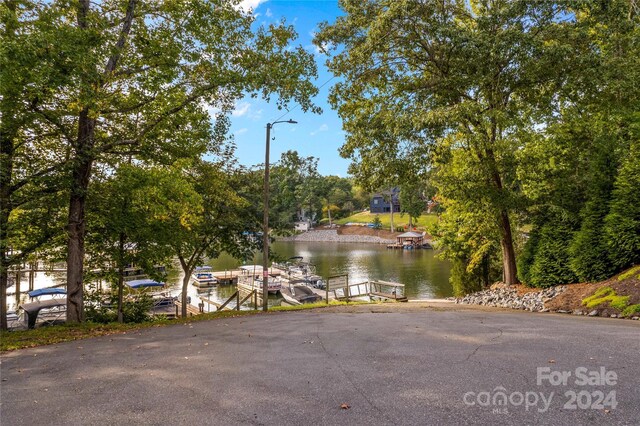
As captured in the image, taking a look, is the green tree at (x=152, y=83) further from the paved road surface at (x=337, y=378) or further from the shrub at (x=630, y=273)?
the shrub at (x=630, y=273)

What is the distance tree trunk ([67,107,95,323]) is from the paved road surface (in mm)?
3199

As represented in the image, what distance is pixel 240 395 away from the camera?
4.17 metres

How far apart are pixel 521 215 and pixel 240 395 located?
14.4 metres

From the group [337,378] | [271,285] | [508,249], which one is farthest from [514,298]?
[271,285]

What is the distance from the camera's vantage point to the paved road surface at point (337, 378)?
11.9 feet

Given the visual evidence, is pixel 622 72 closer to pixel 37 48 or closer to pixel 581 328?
pixel 581 328

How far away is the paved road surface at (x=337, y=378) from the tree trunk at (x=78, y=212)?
10.5ft

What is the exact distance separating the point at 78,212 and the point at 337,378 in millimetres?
8586

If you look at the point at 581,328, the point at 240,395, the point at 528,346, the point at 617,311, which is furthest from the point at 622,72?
the point at 240,395

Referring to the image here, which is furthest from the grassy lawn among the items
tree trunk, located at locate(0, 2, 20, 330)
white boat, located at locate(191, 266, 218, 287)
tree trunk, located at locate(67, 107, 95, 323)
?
tree trunk, located at locate(0, 2, 20, 330)

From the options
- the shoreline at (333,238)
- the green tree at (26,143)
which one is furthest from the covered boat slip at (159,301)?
the shoreline at (333,238)

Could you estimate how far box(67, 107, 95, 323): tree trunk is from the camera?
29.1 ft

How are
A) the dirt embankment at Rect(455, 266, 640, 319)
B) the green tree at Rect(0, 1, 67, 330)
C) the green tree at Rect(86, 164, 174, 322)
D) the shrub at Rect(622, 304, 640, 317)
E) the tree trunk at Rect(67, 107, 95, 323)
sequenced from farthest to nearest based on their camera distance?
the green tree at Rect(86, 164, 174, 322) < the tree trunk at Rect(67, 107, 95, 323) < the dirt embankment at Rect(455, 266, 640, 319) < the shrub at Rect(622, 304, 640, 317) < the green tree at Rect(0, 1, 67, 330)

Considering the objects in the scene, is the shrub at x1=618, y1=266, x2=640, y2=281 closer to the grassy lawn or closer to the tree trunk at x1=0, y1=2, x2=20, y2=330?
the tree trunk at x1=0, y1=2, x2=20, y2=330
